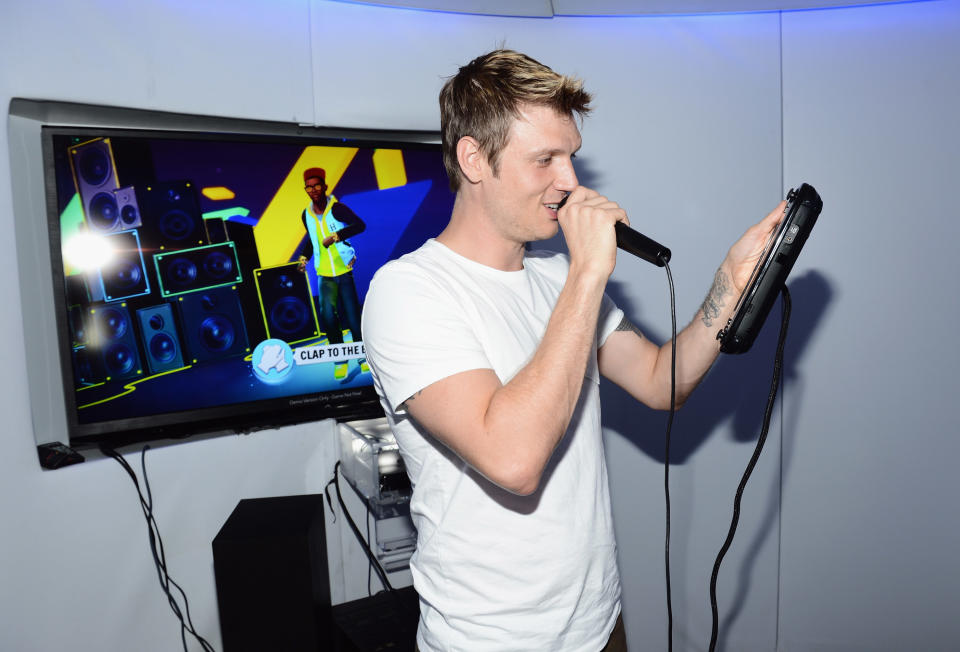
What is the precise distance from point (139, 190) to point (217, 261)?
0.97 ft

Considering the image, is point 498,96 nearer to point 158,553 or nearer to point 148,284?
point 148,284

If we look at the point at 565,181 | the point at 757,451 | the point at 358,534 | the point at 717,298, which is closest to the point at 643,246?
the point at 565,181

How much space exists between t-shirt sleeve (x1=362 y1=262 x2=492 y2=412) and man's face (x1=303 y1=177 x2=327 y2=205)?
1.04 m

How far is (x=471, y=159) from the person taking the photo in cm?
139

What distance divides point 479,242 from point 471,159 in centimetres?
18

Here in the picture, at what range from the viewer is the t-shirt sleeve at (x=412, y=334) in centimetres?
111

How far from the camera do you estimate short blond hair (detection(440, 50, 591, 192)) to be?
1.35 m

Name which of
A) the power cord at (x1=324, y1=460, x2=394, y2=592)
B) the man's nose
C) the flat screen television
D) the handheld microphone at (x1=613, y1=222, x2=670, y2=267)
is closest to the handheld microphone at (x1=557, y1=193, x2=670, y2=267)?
the handheld microphone at (x1=613, y1=222, x2=670, y2=267)

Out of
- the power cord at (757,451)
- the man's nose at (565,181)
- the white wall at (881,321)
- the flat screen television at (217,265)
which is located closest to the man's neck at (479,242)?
the man's nose at (565,181)

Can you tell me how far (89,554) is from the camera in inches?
72.7

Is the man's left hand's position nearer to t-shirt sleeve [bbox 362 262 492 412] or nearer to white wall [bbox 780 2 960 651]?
t-shirt sleeve [bbox 362 262 492 412]

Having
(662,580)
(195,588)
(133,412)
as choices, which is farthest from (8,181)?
(662,580)

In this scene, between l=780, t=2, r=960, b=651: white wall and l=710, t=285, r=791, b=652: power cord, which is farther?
l=780, t=2, r=960, b=651: white wall

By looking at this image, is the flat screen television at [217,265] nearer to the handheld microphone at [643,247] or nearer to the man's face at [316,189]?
the man's face at [316,189]
